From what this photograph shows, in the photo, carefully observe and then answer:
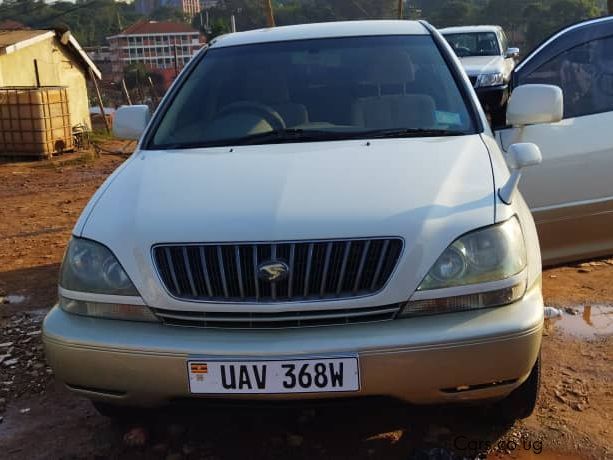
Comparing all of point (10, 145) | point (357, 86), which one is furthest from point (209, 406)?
point (10, 145)

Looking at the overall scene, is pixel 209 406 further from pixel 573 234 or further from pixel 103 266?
pixel 573 234

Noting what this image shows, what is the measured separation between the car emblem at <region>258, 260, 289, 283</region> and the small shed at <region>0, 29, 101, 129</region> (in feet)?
45.5

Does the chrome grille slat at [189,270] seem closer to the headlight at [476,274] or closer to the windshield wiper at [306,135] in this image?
the headlight at [476,274]

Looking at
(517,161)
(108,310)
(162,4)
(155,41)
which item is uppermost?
(162,4)

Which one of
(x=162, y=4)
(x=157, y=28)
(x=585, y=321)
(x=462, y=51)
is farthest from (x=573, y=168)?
(x=162, y=4)

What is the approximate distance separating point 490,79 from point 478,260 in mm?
8525

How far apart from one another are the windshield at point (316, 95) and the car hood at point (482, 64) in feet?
22.3

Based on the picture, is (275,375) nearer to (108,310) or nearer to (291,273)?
(291,273)

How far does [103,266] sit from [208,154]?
2.71 feet

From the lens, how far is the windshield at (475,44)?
41.2 feet

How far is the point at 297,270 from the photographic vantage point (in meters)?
2.37

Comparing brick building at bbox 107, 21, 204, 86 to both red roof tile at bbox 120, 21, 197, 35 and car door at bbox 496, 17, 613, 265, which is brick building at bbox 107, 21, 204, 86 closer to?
red roof tile at bbox 120, 21, 197, 35

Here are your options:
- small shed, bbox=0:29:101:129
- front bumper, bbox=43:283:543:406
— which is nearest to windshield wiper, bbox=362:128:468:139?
front bumper, bbox=43:283:543:406

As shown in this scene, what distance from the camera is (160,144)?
11.3ft
